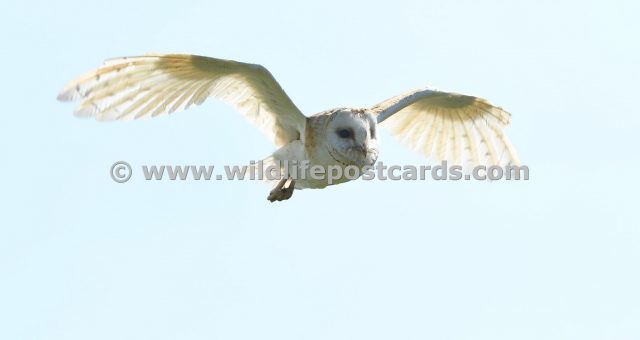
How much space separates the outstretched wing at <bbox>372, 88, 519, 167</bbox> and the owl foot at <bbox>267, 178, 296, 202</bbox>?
2.43m

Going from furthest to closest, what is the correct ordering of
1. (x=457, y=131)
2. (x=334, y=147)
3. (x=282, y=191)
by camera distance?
(x=457, y=131)
(x=282, y=191)
(x=334, y=147)

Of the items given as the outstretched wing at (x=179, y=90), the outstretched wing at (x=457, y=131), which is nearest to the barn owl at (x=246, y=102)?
the outstretched wing at (x=179, y=90)

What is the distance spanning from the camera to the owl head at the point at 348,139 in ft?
36.3

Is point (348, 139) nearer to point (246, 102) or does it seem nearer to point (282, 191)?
point (282, 191)

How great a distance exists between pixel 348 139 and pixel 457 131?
2.93m

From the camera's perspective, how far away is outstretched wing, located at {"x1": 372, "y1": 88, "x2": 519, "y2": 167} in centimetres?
1357

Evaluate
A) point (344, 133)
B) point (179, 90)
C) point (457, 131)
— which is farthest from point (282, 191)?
point (457, 131)

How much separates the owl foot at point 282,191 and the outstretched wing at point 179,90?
491 mm

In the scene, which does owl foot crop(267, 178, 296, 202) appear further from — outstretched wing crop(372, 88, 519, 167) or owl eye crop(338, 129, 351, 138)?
outstretched wing crop(372, 88, 519, 167)

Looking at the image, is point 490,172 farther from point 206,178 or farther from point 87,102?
point 87,102

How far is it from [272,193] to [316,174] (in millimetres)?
477

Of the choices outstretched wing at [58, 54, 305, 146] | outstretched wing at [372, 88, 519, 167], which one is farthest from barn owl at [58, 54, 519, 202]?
outstretched wing at [372, 88, 519, 167]

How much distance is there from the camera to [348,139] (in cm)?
1109

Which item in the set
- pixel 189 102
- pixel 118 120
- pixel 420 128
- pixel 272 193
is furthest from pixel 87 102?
pixel 420 128
